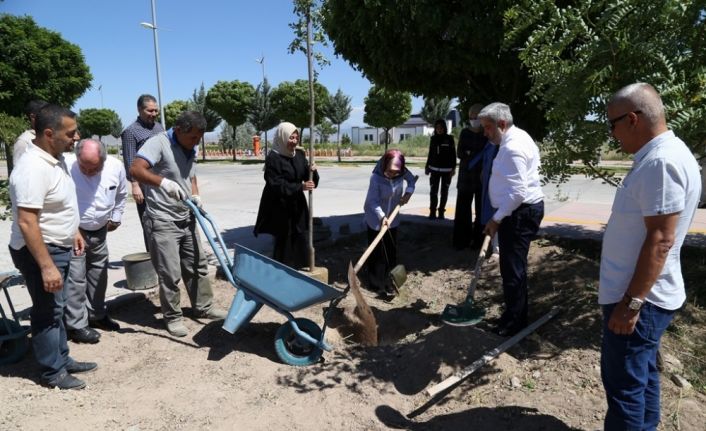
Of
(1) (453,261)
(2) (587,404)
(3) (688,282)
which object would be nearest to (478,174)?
(1) (453,261)

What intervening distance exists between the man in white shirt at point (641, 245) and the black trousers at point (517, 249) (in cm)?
140

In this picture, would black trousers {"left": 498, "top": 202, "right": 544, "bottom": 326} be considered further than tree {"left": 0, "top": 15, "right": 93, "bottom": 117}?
No

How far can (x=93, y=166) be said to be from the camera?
12.2 feet

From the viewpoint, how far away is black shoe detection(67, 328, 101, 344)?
369 cm

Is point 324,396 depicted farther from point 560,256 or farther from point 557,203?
point 557,203

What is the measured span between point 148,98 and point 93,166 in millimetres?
1467

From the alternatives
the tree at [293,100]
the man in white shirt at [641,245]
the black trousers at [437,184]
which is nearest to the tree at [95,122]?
the tree at [293,100]

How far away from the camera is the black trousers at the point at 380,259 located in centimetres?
501

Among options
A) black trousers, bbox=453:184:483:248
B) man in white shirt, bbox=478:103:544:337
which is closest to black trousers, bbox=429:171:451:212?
black trousers, bbox=453:184:483:248

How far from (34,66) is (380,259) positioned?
1297 centimetres

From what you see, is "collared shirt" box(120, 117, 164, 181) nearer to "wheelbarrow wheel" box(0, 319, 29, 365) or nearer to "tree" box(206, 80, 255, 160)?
"wheelbarrow wheel" box(0, 319, 29, 365)

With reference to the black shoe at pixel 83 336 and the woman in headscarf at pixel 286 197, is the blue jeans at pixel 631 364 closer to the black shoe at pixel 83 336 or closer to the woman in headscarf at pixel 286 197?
the woman in headscarf at pixel 286 197

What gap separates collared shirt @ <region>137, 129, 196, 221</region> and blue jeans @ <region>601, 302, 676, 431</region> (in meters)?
3.04

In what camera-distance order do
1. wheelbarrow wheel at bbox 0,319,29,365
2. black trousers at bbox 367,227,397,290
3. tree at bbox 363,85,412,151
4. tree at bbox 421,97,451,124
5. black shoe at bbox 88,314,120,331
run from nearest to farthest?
wheelbarrow wheel at bbox 0,319,29,365 < black shoe at bbox 88,314,120,331 < black trousers at bbox 367,227,397,290 < tree at bbox 363,85,412,151 < tree at bbox 421,97,451,124
